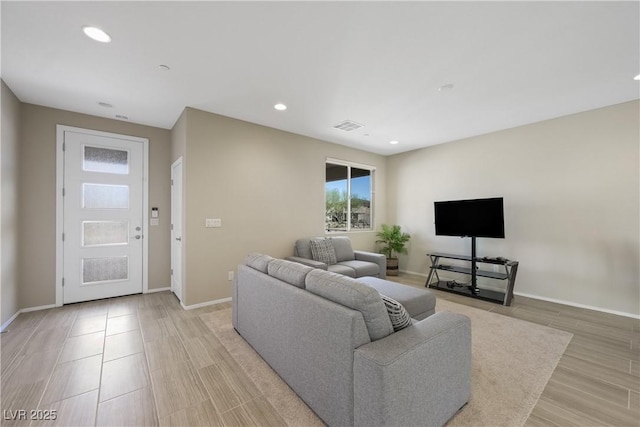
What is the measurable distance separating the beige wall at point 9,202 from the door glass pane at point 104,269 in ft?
2.25

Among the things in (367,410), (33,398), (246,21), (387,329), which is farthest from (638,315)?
(33,398)

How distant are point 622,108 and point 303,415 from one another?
520 cm

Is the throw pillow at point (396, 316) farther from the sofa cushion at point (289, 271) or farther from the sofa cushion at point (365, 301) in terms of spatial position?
the sofa cushion at point (289, 271)

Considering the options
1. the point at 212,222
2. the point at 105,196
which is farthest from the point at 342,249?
the point at 105,196

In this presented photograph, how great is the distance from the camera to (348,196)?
5.82 metres

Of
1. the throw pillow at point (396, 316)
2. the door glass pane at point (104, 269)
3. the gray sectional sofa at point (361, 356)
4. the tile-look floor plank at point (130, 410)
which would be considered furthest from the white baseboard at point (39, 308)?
the throw pillow at point (396, 316)

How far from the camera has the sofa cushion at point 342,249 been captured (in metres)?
4.75

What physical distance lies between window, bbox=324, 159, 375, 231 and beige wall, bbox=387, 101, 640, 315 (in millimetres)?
1774

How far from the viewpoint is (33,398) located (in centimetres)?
184

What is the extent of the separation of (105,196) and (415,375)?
475cm

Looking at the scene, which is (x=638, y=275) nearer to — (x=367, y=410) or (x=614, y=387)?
(x=614, y=387)

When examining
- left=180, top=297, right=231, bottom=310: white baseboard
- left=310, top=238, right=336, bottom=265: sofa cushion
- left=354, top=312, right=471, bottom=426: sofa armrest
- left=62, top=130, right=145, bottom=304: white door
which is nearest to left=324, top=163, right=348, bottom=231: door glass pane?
left=310, top=238, right=336, bottom=265: sofa cushion

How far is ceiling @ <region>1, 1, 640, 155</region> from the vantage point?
1.91 metres

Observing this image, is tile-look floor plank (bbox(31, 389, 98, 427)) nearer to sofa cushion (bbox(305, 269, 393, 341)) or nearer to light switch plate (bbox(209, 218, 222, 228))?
sofa cushion (bbox(305, 269, 393, 341))
